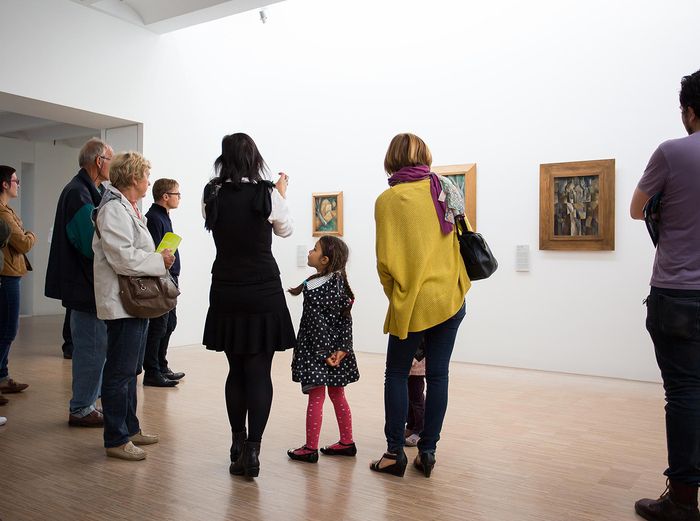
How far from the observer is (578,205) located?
7.52 metres

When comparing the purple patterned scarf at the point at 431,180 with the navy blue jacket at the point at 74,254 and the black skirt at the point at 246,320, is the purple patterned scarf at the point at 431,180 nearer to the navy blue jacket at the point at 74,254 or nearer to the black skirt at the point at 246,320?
the black skirt at the point at 246,320

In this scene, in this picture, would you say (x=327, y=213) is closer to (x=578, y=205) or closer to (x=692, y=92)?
(x=578, y=205)

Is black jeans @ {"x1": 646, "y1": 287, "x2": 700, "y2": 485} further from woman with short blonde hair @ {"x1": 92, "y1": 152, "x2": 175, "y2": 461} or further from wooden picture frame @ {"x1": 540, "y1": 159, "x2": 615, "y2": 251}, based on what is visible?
wooden picture frame @ {"x1": 540, "y1": 159, "x2": 615, "y2": 251}

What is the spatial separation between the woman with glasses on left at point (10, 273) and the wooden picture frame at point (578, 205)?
5504 millimetres

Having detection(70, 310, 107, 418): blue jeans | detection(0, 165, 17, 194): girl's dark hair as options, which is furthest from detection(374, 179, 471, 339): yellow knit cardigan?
detection(0, 165, 17, 194): girl's dark hair

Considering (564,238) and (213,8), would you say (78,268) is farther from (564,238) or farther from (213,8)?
(564,238)

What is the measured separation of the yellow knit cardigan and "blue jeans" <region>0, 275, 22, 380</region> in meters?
3.89

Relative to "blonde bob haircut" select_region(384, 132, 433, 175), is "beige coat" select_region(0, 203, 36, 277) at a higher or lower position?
lower

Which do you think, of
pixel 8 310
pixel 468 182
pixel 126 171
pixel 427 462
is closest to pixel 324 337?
pixel 427 462

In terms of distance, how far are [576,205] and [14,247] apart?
587 centimetres

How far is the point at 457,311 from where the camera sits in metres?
3.79

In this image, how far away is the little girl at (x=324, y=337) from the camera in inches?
162

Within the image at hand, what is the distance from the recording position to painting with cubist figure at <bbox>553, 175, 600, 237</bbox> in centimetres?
744

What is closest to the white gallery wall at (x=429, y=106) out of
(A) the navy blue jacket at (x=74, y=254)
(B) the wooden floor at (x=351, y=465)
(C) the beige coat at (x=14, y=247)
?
(B) the wooden floor at (x=351, y=465)
